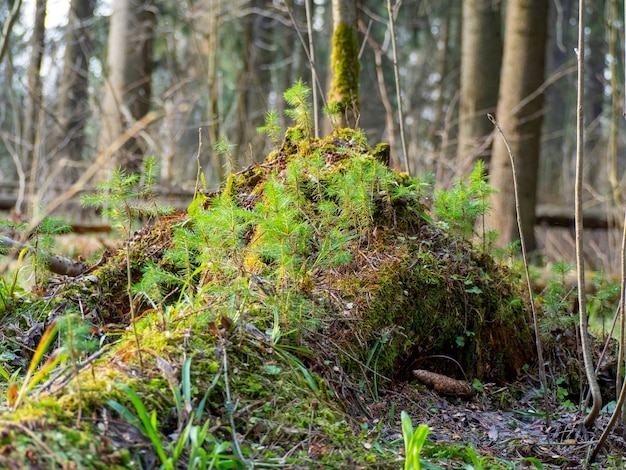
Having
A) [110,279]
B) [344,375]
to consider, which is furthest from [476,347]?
[110,279]

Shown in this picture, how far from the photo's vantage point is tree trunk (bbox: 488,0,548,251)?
7.15 meters

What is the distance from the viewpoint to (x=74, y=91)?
1162 centimetres

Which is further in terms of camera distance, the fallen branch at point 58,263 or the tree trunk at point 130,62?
the tree trunk at point 130,62

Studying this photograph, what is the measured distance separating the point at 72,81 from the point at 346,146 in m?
8.45

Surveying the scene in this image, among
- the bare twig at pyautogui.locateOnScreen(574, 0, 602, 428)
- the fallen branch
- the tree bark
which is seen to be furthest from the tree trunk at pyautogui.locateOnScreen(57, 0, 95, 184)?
the bare twig at pyautogui.locateOnScreen(574, 0, 602, 428)

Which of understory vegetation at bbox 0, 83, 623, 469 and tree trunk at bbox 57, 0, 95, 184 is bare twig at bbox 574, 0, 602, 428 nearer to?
understory vegetation at bbox 0, 83, 623, 469

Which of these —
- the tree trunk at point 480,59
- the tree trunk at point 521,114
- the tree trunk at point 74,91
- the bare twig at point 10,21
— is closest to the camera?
the bare twig at point 10,21

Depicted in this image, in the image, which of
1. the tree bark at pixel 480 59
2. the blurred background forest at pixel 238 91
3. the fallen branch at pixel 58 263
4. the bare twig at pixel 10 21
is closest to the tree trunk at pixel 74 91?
the blurred background forest at pixel 238 91

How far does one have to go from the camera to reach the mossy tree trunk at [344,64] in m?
4.27

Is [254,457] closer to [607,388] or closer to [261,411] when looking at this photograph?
[261,411]

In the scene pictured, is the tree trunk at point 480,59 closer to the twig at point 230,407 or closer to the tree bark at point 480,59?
the tree bark at point 480,59

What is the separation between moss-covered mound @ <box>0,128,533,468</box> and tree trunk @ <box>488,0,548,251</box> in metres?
3.80

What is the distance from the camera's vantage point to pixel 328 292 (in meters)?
2.91

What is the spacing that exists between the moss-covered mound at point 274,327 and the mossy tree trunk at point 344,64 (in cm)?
50
